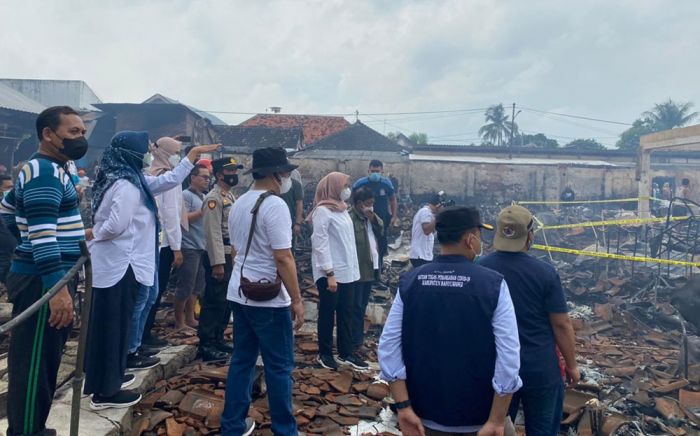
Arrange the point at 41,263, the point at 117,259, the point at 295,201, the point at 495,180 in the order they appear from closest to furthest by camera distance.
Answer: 1. the point at 41,263
2. the point at 117,259
3. the point at 295,201
4. the point at 495,180

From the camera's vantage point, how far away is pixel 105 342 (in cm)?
326

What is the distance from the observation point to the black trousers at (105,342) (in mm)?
3262

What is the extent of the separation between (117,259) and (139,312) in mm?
627

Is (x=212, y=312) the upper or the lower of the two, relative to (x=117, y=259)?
lower

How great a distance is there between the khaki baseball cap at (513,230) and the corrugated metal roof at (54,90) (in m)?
48.3

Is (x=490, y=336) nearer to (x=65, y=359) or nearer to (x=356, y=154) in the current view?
(x=65, y=359)

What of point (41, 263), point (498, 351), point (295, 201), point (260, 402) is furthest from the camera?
point (295, 201)

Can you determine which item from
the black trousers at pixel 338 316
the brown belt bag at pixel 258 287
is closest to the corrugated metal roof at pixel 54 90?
the black trousers at pixel 338 316

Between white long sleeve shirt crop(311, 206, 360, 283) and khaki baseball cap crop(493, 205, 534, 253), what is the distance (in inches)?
85.9

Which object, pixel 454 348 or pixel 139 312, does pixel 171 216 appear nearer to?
pixel 139 312

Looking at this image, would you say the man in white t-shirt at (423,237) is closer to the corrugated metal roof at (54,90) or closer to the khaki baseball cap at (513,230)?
the khaki baseball cap at (513,230)

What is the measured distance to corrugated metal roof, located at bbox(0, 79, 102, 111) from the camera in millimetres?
43688

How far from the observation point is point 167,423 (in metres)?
3.51

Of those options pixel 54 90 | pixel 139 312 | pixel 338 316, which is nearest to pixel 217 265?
pixel 139 312
